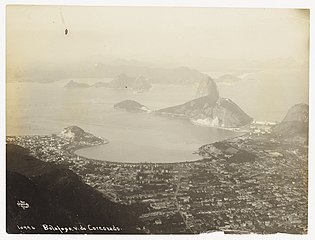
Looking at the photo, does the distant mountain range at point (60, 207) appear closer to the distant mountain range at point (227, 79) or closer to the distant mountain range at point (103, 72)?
the distant mountain range at point (103, 72)

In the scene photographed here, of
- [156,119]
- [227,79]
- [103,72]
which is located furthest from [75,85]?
[227,79]

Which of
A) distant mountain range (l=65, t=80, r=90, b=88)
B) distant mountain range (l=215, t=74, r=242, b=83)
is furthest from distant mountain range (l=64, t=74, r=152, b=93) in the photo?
distant mountain range (l=215, t=74, r=242, b=83)

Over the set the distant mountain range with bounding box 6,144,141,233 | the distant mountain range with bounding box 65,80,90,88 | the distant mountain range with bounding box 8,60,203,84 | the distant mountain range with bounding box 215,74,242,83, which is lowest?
the distant mountain range with bounding box 6,144,141,233

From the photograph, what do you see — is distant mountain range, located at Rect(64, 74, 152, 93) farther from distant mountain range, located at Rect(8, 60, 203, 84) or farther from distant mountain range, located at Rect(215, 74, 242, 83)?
distant mountain range, located at Rect(215, 74, 242, 83)

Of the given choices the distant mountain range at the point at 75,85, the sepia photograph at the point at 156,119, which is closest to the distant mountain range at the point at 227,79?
the sepia photograph at the point at 156,119

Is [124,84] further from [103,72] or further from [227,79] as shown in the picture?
[227,79]

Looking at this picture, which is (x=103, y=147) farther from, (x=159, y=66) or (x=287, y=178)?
(x=287, y=178)

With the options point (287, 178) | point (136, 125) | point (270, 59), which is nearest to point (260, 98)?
point (270, 59)
